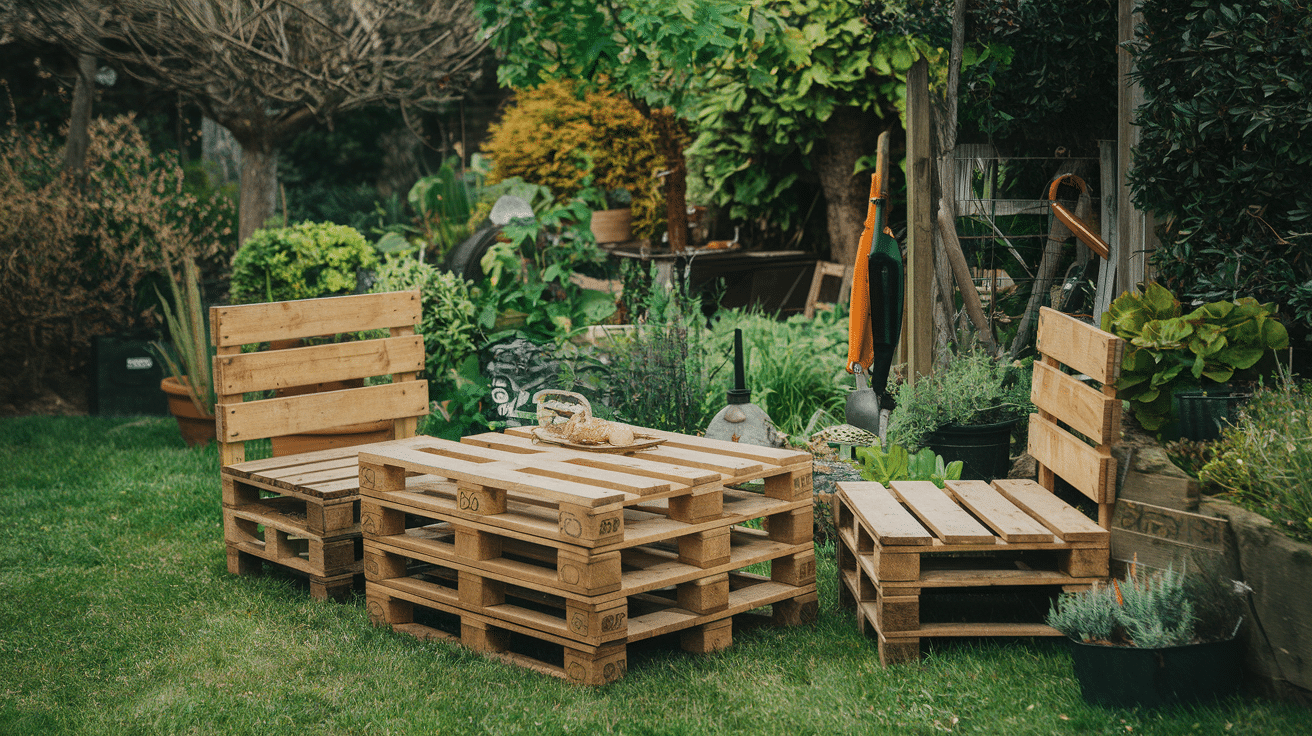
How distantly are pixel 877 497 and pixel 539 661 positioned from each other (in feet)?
4.22

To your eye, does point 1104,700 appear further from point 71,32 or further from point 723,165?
point 71,32

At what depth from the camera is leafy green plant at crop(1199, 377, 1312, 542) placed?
8.61ft

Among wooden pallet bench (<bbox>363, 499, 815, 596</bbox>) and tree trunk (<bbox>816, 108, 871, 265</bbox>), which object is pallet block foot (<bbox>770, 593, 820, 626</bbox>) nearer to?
wooden pallet bench (<bbox>363, 499, 815, 596</bbox>)

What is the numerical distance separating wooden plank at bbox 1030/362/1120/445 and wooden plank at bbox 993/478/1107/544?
253 millimetres

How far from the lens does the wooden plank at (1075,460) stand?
314 cm

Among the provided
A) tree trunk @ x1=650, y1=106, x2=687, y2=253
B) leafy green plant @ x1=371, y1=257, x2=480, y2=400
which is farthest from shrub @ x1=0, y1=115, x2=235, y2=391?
tree trunk @ x1=650, y1=106, x2=687, y2=253

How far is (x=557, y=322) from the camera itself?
20.1 ft

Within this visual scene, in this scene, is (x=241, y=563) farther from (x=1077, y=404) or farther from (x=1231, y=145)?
(x=1231, y=145)

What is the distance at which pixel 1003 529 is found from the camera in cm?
312

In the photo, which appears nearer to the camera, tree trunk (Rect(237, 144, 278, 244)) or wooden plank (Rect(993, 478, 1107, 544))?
wooden plank (Rect(993, 478, 1107, 544))

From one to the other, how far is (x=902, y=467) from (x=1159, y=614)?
1.49m

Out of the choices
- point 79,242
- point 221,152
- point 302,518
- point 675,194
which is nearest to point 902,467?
point 302,518

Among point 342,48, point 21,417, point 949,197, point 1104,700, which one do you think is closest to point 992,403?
point 949,197

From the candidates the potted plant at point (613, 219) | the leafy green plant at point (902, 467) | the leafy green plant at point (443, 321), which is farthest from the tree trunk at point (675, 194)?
the leafy green plant at point (902, 467)
